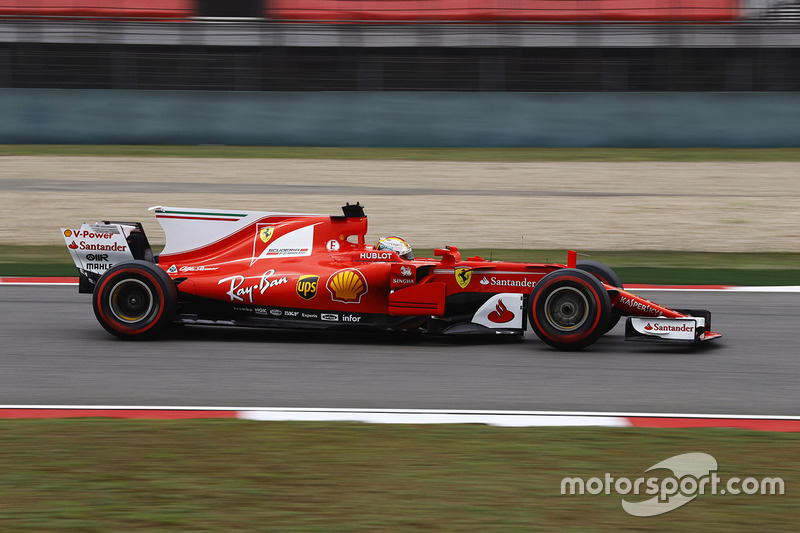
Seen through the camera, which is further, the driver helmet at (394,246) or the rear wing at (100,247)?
the rear wing at (100,247)

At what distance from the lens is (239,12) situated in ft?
99.6

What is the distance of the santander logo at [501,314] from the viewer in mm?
8195

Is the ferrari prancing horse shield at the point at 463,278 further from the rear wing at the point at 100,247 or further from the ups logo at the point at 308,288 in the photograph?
the rear wing at the point at 100,247

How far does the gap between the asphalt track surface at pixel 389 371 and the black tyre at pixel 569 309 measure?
0.16 meters

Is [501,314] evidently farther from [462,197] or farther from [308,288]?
[462,197]

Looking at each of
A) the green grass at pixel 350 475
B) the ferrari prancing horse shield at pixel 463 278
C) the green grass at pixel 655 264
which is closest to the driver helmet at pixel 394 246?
the ferrari prancing horse shield at pixel 463 278

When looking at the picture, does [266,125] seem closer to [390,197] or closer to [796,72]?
[390,197]

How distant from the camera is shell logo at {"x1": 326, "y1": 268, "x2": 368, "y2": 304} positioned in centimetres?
820

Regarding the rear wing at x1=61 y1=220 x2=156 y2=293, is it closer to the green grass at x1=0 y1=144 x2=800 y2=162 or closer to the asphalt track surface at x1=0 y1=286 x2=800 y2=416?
the asphalt track surface at x1=0 y1=286 x2=800 y2=416

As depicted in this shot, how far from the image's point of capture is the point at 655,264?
44.3 feet

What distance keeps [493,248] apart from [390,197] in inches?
182

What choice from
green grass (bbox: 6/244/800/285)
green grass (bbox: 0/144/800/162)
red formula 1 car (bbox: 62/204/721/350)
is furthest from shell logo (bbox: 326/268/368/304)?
green grass (bbox: 0/144/800/162)

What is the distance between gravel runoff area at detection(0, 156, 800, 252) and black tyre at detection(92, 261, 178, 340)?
7157 millimetres

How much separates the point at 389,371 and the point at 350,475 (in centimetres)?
246
